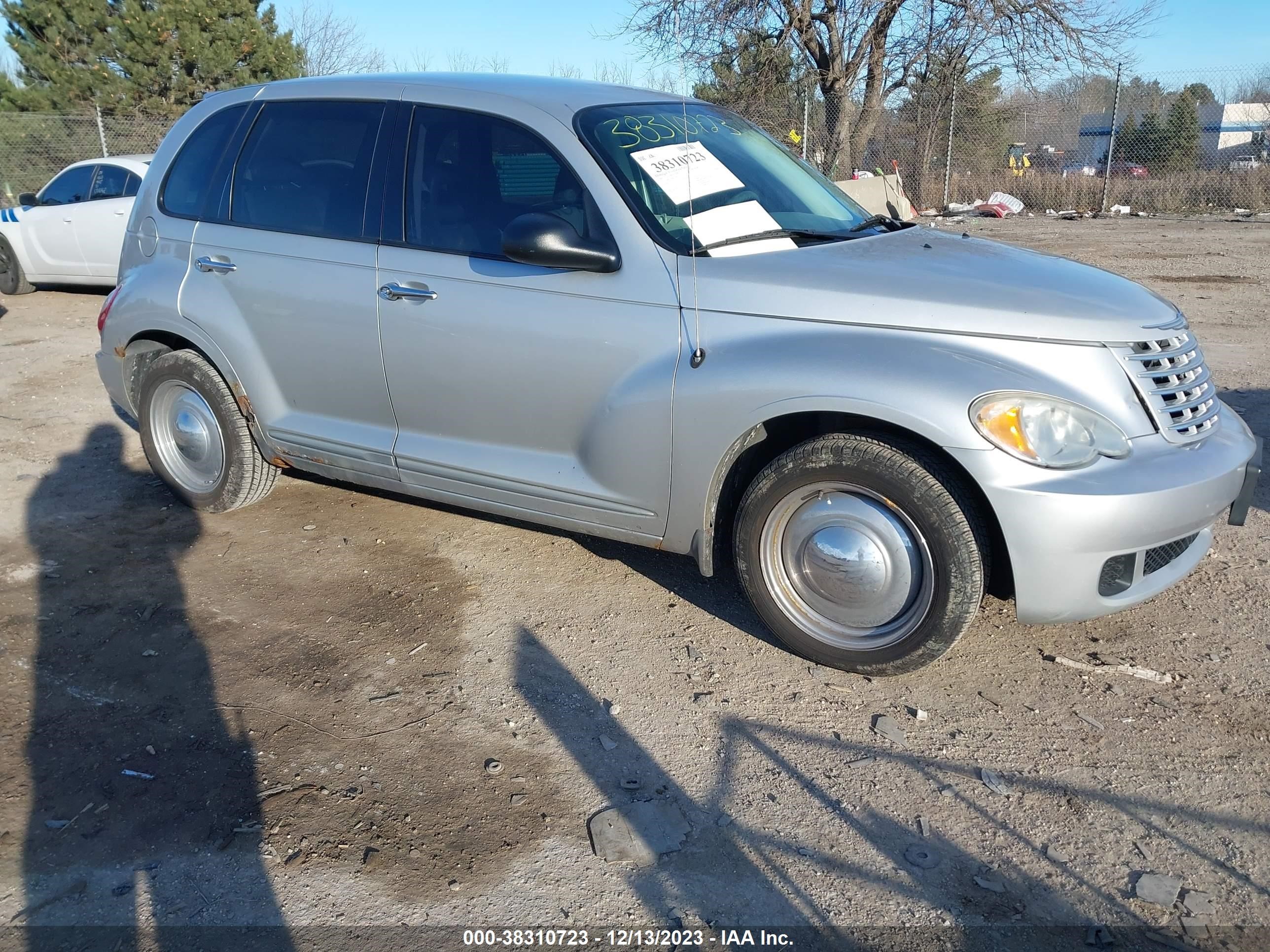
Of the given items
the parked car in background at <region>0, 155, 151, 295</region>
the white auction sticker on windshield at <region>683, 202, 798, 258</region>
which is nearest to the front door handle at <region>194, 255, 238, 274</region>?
the white auction sticker on windshield at <region>683, 202, 798, 258</region>

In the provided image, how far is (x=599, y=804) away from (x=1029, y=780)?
49.9 inches

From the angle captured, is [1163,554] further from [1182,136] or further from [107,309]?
[1182,136]

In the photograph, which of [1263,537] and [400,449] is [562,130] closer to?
[400,449]

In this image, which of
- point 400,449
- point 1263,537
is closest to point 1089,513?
point 1263,537

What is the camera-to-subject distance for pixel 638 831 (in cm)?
281

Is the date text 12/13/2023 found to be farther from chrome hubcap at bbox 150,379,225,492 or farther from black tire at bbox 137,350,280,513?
chrome hubcap at bbox 150,379,225,492

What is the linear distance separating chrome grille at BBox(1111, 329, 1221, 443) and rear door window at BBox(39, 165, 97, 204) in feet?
38.0

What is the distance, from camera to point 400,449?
4301 mm

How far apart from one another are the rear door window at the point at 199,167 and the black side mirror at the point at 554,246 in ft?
6.53

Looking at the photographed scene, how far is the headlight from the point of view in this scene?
3078 mm

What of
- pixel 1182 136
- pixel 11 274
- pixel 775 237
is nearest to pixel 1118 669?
pixel 775 237

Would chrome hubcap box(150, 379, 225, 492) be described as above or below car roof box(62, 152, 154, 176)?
below

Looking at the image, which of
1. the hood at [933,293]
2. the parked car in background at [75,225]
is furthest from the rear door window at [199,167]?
the parked car in background at [75,225]

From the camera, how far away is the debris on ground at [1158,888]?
8.18ft
